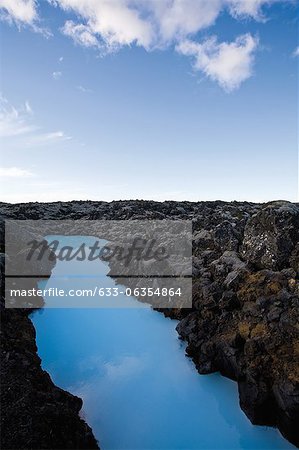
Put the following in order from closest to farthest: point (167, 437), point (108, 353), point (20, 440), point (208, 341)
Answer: point (20, 440), point (167, 437), point (208, 341), point (108, 353)

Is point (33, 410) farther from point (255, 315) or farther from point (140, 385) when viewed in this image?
point (255, 315)

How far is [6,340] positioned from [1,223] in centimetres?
2279

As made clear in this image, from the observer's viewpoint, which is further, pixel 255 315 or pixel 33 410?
pixel 255 315

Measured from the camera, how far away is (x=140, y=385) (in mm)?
14461

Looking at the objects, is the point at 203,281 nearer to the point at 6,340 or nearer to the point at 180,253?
the point at 180,253

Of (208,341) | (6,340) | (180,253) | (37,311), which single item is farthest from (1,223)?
(208,341)

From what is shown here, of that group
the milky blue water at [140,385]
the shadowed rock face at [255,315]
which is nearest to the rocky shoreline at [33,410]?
the milky blue water at [140,385]

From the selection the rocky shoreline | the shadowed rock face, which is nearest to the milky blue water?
the shadowed rock face

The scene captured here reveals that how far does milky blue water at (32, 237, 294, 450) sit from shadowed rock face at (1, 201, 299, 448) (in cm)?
73

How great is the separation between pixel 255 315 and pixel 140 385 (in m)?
6.11

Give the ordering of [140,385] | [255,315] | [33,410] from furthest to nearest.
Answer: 1. [255,315]
2. [140,385]
3. [33,410]

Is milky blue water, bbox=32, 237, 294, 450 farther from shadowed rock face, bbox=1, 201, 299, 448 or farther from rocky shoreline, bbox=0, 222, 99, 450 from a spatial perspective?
rocky shoreline, bbox=0, 222, 99, 450

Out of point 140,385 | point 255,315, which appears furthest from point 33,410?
point 255,315

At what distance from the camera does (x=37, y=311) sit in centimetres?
2255
